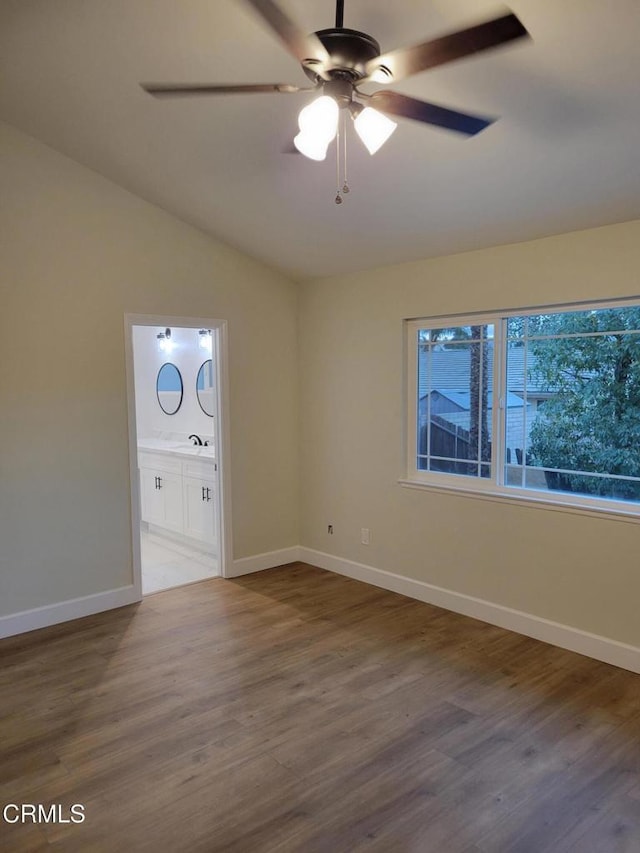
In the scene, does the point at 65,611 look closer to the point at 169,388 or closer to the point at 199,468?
the point at 199,468

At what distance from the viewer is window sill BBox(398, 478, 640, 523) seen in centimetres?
312

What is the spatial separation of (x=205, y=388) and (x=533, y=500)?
340 cm

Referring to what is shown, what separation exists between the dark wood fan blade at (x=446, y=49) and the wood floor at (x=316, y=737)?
A: 96.4 inches

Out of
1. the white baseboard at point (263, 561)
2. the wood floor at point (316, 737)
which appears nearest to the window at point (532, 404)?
the wood floor at point (316, 737)

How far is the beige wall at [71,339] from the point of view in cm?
353

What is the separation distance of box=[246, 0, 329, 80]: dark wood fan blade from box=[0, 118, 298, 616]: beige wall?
257 centimetres

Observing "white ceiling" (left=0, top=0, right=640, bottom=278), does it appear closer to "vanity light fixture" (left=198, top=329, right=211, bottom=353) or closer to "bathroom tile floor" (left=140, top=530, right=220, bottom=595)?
"vanity light fixture" (left=198, top=329, right=211, bottom=353)

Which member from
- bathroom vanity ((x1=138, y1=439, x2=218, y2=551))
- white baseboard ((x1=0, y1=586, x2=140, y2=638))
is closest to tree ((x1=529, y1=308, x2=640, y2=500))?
bathroom vanity ((x1=138, y1=439, x2=218, y2=551))

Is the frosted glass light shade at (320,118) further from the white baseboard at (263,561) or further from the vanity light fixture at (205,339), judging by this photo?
the vanity light fixture at (205,339)

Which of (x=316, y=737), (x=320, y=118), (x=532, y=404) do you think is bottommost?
(x=316, y=737)

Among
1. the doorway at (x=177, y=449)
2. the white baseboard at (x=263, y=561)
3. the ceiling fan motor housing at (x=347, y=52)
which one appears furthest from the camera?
the white baseboard at (x=263, y=561)

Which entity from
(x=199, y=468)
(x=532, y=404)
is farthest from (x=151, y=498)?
(x=532, y=404)

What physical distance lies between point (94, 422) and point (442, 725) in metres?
2.79

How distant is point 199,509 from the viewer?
5.16 meters
